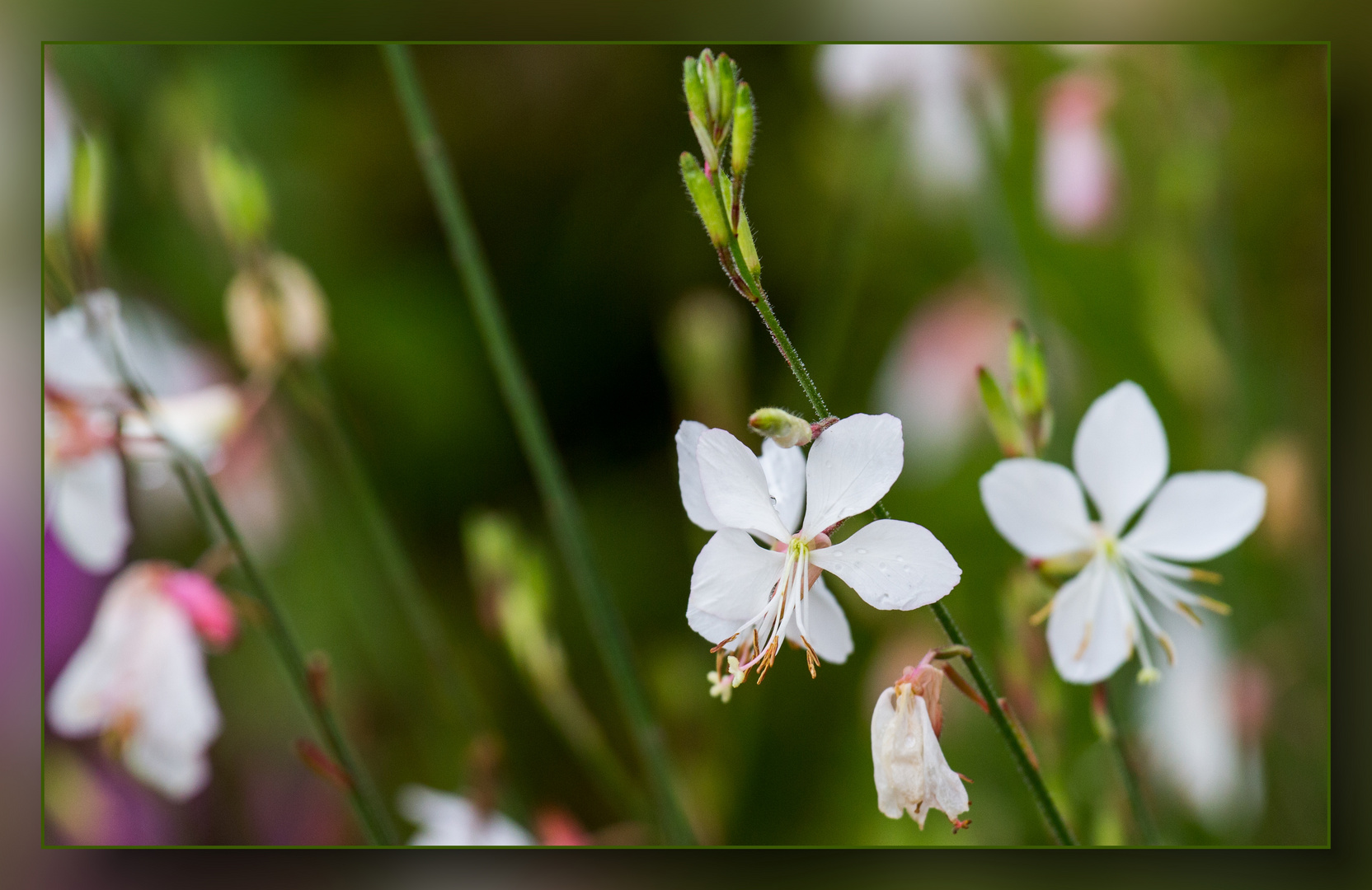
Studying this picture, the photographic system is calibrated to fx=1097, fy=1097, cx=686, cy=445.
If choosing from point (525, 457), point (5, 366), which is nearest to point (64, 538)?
point (5, 366)

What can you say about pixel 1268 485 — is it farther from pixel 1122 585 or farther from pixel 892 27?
pixel 892 27

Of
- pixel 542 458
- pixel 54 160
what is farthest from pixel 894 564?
pixel 54 160

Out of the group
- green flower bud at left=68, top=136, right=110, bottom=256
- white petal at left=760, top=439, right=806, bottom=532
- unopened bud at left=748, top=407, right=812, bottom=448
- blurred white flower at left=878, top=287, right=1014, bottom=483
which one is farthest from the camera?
blurred white flower at left=878, top=287, right=1014, bottom=483

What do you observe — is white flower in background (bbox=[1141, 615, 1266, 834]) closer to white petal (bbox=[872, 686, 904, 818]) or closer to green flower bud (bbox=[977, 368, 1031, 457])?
green flower bud (bbox=[977, 368, 1031, 457])

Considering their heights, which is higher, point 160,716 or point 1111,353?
point 1111,353

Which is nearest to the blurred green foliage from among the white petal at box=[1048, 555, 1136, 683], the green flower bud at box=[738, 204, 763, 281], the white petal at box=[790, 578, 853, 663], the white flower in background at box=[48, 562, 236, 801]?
the white flower in background at box=[48, 562, 236, 801]

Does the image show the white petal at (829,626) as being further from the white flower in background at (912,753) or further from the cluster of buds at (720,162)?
the cluster of buds at (720,162)

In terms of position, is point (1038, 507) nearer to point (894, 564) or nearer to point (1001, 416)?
point (1001, 416)
